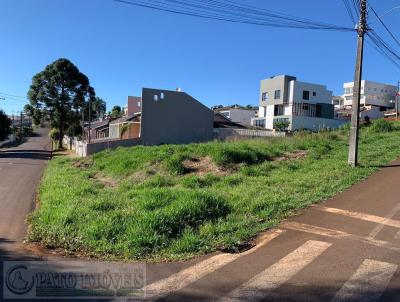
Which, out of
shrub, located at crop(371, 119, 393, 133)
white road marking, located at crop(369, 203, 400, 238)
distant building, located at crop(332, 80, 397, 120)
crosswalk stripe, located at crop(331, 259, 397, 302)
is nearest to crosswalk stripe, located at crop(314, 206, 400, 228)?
white road marking, located at crop(369, 203, 400, 238)

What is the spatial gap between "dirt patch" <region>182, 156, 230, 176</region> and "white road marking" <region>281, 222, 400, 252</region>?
237 inches

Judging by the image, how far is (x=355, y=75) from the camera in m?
14.7

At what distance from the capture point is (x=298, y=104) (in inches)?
2849

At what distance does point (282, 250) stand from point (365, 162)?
9.51m

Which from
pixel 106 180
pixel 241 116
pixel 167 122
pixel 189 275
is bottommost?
pixel 189 275

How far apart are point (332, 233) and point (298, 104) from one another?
66.7 metres

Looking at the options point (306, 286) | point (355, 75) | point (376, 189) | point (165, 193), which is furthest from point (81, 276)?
point (355, 75)

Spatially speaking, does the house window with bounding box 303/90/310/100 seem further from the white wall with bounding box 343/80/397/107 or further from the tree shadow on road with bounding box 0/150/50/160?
the tree shadow on road with bounding box 0/150/50/160

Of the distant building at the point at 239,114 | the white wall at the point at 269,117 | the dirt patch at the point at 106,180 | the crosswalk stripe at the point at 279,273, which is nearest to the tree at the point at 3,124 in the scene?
the distant building at the point at 239,114

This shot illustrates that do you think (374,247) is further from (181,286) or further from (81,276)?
(81,276)

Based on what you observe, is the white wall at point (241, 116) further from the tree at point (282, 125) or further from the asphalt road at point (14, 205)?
the asphalt road at point (14, 205)

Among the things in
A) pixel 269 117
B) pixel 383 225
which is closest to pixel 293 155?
pixel 383 225

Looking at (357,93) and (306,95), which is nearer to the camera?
(357,93)

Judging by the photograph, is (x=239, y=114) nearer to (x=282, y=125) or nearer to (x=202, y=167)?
(x=282, y=125)
